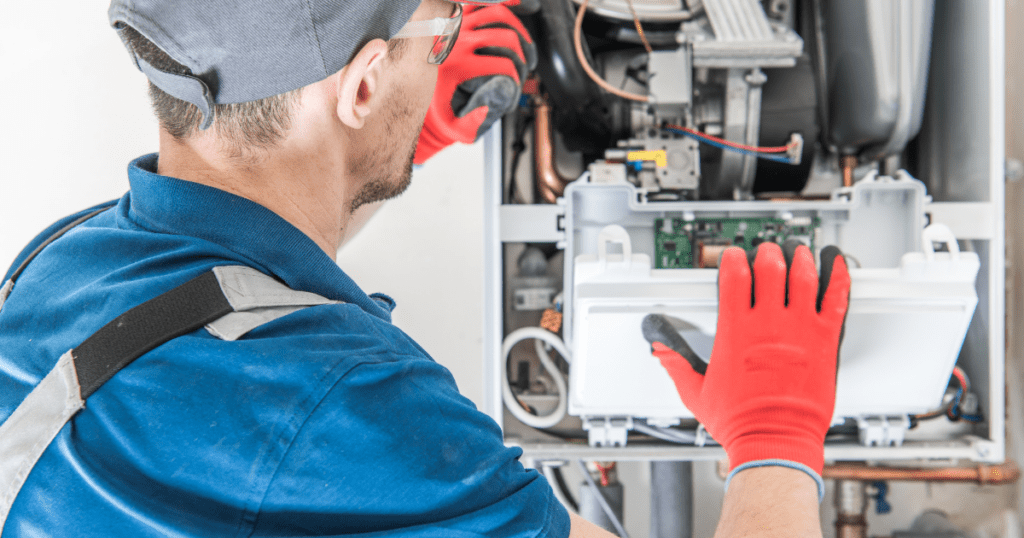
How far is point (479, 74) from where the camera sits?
101 cm

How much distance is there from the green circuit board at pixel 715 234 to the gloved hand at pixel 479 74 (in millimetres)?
360

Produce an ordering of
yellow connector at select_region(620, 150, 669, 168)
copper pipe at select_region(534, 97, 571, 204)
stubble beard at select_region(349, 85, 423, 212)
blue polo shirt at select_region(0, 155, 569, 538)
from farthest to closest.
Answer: copper pipe at select_region(534, 97, 571, 204) → yellow connector at select_region(620, 150, 669, 168) → stubble beard at select_region(349, 85, 423, 212) → blue polo shirt at select_region(0, 155, 569, 538)

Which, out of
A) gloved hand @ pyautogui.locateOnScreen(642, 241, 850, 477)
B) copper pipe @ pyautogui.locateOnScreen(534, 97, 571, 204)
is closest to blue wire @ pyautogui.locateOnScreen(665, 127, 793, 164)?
copper pipe @ pyautogui.locateOnScreen(534, 97, 571, 204)

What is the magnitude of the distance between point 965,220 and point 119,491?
4.22 feet

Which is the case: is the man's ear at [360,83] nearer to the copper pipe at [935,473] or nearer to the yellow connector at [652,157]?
the yellow connector at [652,157]

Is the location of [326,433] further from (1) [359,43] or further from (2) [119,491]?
(1) [359,43]

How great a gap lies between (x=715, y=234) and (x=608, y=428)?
0.40 metres

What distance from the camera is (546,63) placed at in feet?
3.72

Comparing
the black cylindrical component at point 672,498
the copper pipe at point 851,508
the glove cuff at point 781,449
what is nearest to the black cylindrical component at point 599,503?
the black cylindrical component at point 672,498

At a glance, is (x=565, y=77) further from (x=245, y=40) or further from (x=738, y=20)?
(x=245, y=40)

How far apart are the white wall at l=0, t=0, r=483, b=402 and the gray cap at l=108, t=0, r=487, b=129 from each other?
844 mm

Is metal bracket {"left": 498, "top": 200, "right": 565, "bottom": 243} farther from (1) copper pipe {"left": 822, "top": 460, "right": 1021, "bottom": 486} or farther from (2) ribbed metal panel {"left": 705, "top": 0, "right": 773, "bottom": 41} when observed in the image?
(1) copper pipe {"left": 822, "top": 460, "right": 1021, "bottom": 486}

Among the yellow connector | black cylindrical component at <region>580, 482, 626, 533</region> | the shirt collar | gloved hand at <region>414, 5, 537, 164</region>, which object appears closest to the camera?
the shirt collar

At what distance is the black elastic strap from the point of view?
0.51m
